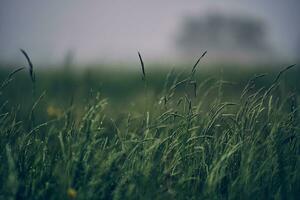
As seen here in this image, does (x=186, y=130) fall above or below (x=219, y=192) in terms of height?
above

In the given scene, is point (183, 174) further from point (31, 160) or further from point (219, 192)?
point (31, 160)

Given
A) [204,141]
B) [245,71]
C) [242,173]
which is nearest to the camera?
[242,173]

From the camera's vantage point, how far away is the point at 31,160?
2.12m

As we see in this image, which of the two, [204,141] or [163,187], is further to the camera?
[204,141]

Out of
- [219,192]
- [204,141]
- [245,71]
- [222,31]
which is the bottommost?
[222,31]

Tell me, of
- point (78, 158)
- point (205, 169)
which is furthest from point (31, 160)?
point (205, 169)

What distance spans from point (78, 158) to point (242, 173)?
760mm

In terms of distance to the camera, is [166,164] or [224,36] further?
[224,36]

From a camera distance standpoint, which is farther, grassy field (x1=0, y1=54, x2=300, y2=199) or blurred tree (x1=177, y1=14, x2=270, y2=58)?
blurred tree (x1=177, y1=14, x2=270, y2=58)

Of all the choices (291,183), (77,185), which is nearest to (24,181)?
(77,185)

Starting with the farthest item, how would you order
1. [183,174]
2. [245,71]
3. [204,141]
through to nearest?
[245,71], [204,141], [183,174]

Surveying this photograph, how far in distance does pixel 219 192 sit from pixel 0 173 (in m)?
1.02

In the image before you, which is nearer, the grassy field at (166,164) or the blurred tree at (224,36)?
the grassy field at (166,164)

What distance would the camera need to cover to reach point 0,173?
1.92 meters
